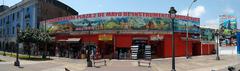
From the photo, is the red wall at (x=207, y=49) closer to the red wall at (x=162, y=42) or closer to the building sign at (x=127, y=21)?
the red wall at (x=162, y=42)

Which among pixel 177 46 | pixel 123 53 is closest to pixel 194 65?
pixel 123 53

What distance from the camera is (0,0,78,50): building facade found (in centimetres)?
6104

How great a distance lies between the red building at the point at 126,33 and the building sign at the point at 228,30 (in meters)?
18.9

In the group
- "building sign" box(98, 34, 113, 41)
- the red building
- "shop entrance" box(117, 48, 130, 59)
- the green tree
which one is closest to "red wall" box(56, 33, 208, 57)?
the red building

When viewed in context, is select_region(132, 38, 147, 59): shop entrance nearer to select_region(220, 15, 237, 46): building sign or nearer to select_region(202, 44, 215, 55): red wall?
select_region(202, 44, 215, 55): red wall

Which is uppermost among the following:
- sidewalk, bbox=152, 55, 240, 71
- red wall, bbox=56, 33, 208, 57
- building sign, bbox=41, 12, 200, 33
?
building sign, bbox=41, 12, 200, 33

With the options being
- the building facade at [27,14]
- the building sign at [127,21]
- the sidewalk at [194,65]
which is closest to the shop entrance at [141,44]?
the building sign at [127,21]

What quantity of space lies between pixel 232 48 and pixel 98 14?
29355 millimetres

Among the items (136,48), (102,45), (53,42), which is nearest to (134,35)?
(136,48)

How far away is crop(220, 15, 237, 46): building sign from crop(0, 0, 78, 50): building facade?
91.0 feet

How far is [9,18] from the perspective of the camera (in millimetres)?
76188

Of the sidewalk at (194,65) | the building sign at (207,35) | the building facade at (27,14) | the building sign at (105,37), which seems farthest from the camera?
the building facade at (27,14)

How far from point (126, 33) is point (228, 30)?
32.8 metres

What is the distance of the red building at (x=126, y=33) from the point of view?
45188 millimetres
